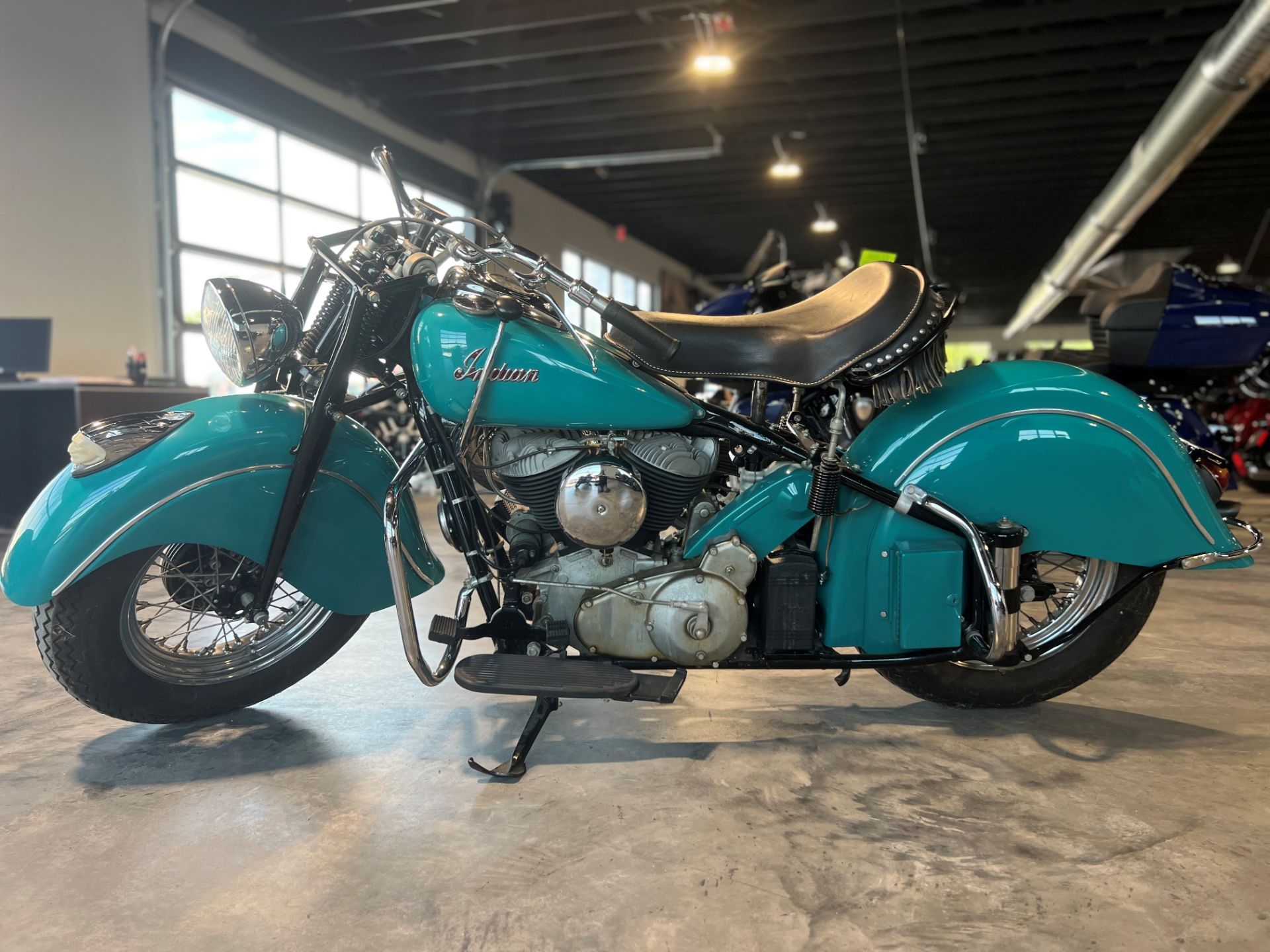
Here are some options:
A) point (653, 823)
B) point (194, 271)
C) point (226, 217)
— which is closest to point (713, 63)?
point (226, 217)

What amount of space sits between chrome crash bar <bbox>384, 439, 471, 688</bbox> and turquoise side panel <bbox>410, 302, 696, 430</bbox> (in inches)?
7.1

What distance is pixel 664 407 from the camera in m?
1.85

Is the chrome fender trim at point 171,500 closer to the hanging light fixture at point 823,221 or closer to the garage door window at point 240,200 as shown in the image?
the garage door window at point 240,200

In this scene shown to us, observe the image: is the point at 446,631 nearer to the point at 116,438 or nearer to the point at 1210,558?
the point at 116,438

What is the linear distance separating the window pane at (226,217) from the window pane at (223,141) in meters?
0.12

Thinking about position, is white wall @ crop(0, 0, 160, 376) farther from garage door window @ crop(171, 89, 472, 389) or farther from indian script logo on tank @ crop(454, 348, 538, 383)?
indian script logo on tank @ crop(454, 348, 538, 383)

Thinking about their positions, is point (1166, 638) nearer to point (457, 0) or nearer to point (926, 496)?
point (926, 496)

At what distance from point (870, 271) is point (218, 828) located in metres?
1.93

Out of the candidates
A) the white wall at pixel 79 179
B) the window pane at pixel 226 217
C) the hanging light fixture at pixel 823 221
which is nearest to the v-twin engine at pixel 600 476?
the white wall at pixel 79 179

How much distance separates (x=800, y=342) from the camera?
1.88 m

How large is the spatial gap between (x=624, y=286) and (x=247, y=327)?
13.6 m

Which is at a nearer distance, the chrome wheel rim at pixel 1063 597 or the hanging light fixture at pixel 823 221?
the chrome wheel rim at pixel 1063 597

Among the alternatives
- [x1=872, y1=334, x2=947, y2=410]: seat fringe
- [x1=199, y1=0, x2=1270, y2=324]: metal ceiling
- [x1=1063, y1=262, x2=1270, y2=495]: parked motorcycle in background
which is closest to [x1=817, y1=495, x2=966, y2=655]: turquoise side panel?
[x1=872, y1=334, x2=947, y2=410]: seat fringe

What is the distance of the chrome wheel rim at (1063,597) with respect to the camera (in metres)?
2.05
